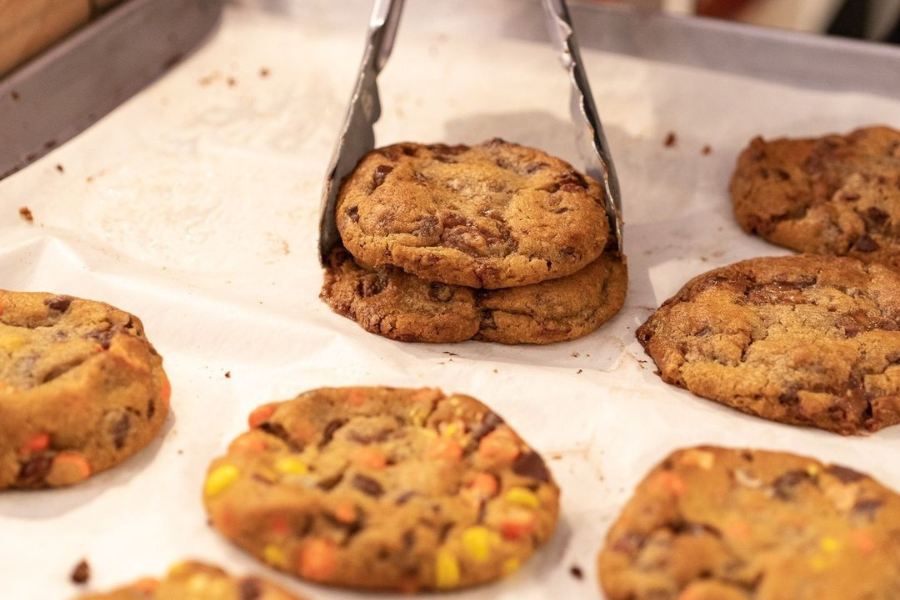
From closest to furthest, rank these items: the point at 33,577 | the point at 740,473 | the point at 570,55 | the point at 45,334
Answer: the point at 33,577, the point at 740,473, the point at 45,334, the point at 570,55

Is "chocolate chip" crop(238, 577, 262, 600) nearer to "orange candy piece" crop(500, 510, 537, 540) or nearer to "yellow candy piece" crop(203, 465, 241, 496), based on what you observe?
"yellow candy piece" crop(203, 465, 241, 496)

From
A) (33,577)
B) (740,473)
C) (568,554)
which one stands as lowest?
(33,577)

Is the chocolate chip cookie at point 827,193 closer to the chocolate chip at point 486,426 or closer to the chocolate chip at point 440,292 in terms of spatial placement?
the chocolate chip at point 440,292

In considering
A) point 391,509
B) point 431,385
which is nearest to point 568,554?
point 391,509

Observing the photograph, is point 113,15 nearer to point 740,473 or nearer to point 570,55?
point 570,55

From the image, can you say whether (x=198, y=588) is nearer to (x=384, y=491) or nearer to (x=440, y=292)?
(x=384, y=491)

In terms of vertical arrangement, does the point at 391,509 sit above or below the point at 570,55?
below

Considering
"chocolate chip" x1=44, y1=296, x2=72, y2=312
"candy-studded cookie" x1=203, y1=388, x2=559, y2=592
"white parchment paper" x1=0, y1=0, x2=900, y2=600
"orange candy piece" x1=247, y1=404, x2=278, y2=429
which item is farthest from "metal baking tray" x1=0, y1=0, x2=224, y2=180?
"candy-studded cookie" x1=203, y1=388, x2=559, y2=592
